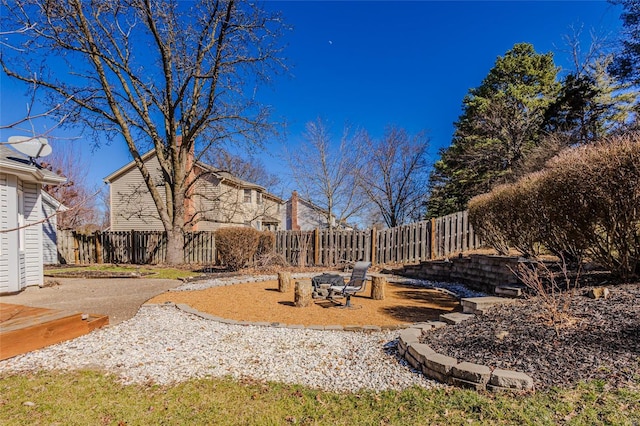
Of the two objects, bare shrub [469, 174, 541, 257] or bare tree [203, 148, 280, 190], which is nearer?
bare shrub [469, 174, 541, 257]

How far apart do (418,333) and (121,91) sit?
541 inches

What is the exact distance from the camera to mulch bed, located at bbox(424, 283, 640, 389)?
265cm

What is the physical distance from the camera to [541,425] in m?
2.18

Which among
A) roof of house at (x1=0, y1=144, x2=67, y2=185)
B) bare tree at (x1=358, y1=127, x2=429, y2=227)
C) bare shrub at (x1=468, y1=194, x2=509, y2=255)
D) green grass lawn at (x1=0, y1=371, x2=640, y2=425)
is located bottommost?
green grass lawn at (x1=0, y1=371, x2=640, y2=425)

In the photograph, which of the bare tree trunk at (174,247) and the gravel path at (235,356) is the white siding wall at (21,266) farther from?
the bare tree trunk at (174,247)

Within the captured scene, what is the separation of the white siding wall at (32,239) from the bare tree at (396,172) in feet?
54.6

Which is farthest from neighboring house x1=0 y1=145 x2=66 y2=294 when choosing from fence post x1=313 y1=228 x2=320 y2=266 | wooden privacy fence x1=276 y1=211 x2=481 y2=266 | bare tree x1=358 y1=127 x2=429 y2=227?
bare tree x1=358 y1=127 x2=429 y2=227

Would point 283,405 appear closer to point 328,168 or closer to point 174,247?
point 174,247

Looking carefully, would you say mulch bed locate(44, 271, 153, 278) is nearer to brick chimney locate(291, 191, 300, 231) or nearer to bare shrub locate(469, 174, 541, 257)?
bare shrub locate(469, 174, 541, 257)

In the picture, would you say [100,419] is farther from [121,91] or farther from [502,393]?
[121,91]

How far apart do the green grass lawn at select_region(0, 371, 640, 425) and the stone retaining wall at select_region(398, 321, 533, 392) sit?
98 millimetres

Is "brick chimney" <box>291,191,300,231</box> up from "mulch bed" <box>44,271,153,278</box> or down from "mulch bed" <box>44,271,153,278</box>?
up

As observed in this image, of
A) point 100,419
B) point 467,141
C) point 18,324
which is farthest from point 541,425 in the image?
point 467,141

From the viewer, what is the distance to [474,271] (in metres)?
8.27
